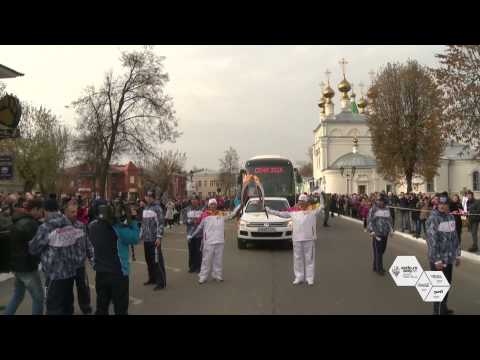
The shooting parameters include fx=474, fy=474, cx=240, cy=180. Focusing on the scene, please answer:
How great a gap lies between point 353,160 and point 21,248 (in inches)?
2533

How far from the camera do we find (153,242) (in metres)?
8.88

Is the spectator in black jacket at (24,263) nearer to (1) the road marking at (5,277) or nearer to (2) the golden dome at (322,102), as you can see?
(1) the road marking at (5,277)

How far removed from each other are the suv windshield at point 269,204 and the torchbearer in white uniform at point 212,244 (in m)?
5.78

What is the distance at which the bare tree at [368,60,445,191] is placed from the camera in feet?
120

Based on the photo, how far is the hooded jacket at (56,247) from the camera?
18.6 feet

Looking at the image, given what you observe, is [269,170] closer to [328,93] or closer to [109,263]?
[109,263]

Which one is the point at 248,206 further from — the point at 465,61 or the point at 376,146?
the point at 376,146

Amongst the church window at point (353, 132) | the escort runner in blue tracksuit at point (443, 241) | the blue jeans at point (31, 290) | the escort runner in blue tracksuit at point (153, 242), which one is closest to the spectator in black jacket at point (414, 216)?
the escort runner in blue tracksuit at point (443, 241)

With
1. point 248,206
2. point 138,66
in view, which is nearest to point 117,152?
point 138,66

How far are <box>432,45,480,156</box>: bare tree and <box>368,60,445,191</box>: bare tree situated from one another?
16.9 metres

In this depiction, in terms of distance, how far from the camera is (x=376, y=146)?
37750mm

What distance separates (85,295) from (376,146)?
33.8m

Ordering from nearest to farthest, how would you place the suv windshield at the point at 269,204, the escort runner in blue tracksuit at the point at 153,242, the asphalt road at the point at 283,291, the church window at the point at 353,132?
the asphalt road at the point at 283,291 → the escort runner in blue tracksuit at the point at 153,242 → the suv windshield at the point at 269,204 → the church window at the point at 353,132

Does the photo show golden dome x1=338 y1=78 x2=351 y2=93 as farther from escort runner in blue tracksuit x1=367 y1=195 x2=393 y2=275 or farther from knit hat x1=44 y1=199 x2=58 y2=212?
knit hat x1=44 y1=199 x2=58 y2=212
